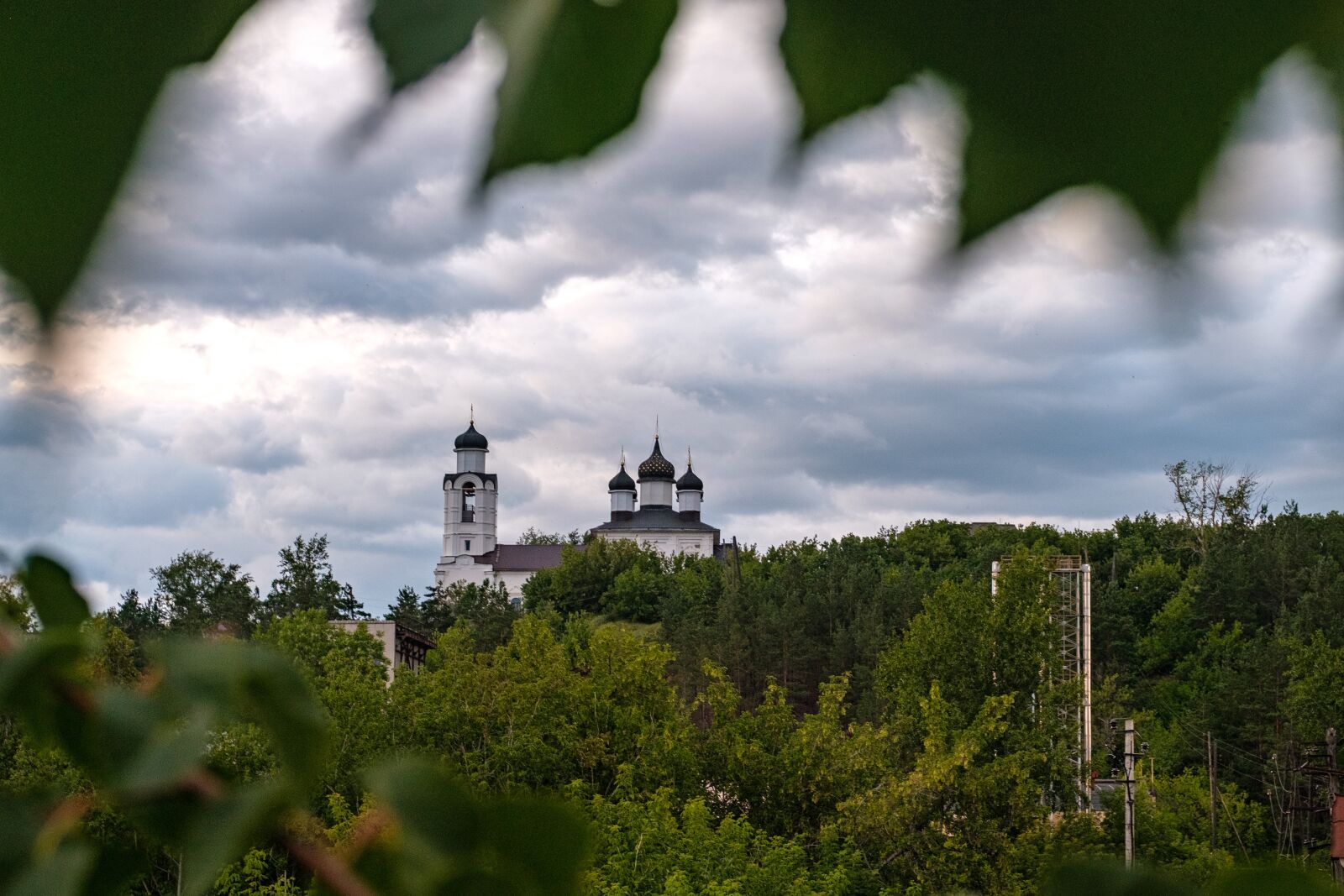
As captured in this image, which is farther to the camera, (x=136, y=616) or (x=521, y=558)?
(x=521, y=558)

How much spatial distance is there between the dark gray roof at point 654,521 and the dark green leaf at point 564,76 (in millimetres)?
30489

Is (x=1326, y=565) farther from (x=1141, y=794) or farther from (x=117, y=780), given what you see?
(x=117, y=780)

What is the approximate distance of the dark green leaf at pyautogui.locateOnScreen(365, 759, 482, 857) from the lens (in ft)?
0.51

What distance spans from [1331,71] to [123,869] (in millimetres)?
236

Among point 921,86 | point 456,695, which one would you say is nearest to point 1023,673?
point 456,695

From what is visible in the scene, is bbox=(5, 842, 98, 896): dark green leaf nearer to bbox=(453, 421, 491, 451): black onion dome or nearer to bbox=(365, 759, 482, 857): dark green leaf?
bbox=(365, 759, 482, 857): dark green leaf

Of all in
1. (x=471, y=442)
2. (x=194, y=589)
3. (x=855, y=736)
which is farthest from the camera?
(x=855, y=736)

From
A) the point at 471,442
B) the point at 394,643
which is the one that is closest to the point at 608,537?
the point at 394,643

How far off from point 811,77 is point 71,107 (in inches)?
4.9

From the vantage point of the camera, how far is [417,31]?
211mm

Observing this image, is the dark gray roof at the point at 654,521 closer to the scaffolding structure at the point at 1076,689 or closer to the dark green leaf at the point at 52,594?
the scaffolding structure at the point at 1076,689

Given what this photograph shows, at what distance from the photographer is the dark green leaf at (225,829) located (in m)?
0.16

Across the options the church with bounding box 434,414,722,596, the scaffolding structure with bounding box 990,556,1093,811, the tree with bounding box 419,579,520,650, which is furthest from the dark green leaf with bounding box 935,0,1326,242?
the church with bounding box 434,414,722,596

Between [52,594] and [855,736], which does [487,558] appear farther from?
[52,594]
